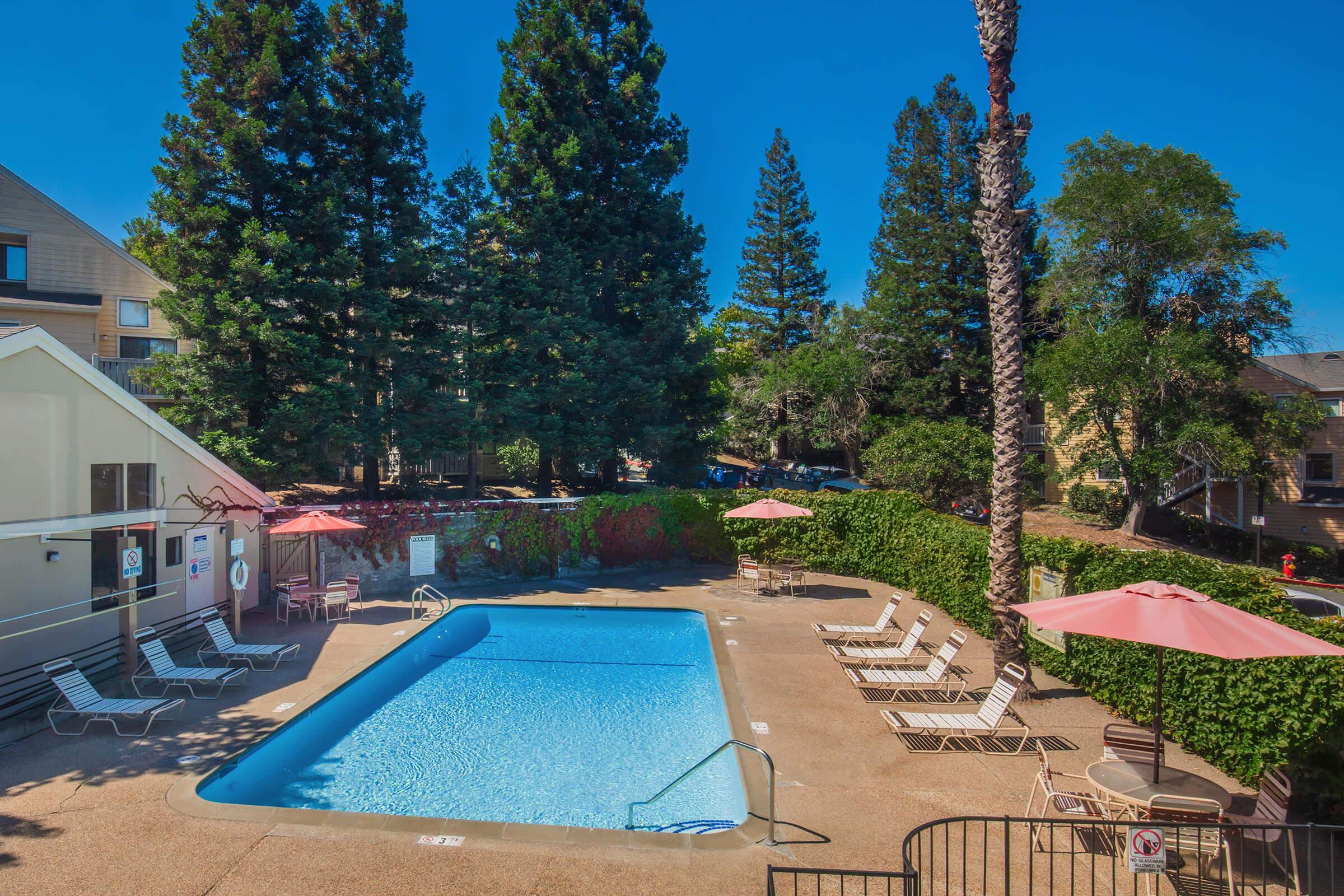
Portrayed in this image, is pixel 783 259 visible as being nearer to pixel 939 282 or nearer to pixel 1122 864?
pixel 939 282

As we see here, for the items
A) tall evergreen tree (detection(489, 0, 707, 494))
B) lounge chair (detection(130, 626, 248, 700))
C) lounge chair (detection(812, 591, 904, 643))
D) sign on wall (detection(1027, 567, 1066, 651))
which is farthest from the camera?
tall evergreen tree (detection(489, 0, 707, 494))

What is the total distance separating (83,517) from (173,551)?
2565 mm

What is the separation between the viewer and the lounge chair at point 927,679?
969 centimetres

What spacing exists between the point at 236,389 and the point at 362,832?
15.2 m

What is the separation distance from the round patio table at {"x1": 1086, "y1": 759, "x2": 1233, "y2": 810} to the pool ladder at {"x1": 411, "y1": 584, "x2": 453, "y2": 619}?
11.6m

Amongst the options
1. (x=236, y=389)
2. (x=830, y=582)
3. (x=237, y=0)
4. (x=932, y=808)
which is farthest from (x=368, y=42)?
(x=932, y=808)

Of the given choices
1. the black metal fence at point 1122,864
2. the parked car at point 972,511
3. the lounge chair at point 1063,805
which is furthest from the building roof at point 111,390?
the parked car at point 972,511

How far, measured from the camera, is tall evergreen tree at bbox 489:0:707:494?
23094mm

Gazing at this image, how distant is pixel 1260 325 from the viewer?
24031mm

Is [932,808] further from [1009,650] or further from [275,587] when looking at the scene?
[275,587]

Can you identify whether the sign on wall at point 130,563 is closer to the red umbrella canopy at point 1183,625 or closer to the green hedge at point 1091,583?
the green hedge at point 1091,583

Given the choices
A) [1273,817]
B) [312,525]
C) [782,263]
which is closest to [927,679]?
[1273,817]

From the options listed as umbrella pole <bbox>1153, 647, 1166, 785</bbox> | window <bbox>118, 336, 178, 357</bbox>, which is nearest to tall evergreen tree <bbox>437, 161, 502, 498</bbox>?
window <bbox>118, 336, 178, 357</bbox>

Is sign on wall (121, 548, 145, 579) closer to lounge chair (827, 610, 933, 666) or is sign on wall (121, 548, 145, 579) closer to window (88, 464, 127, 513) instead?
window (88, 464, 127, 513)
